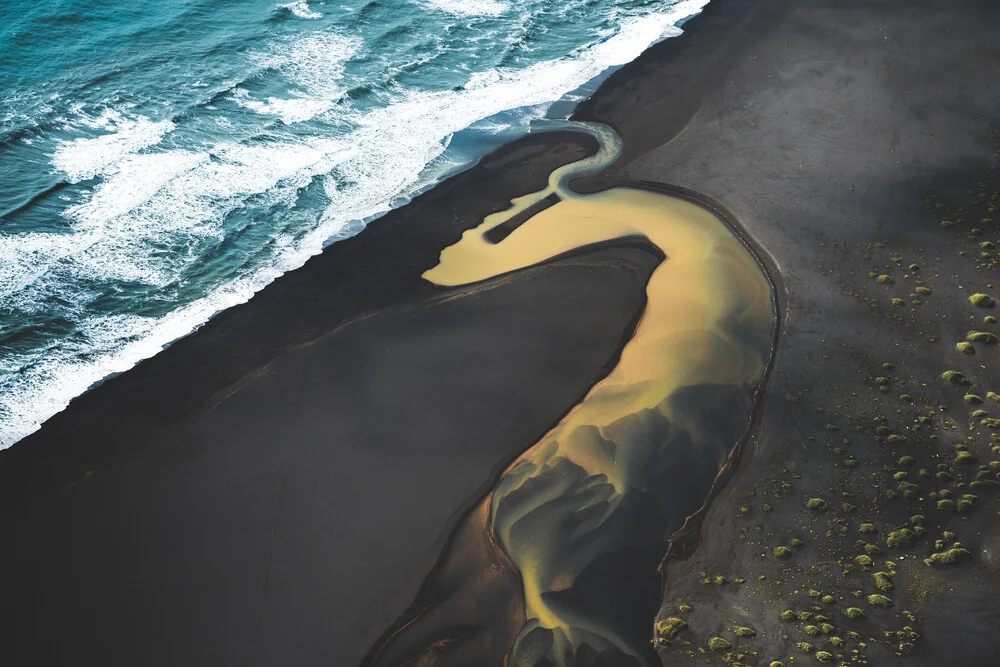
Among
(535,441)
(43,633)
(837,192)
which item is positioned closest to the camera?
(43,633)

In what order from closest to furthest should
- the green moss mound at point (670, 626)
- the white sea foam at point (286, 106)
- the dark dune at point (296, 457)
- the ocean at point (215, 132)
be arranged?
the green moss mound at point (670, 626)
the dark dune at point (296, 457)
the ocean at point (215, 132)
the white sea foam at point (286, 106)

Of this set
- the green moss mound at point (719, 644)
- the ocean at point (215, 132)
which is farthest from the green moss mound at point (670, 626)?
A: the ocean at point (215, 132)

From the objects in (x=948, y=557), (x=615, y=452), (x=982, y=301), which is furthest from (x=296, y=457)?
(x=982, y=301)

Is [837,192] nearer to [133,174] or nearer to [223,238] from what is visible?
[223,238]

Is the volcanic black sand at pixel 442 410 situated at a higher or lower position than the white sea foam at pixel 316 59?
lower

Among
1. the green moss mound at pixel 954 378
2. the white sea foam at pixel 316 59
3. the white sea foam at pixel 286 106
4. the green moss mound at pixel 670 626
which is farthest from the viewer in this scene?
the white sea foam at pixel 316 59

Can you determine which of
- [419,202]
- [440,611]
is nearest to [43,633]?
[440,611]

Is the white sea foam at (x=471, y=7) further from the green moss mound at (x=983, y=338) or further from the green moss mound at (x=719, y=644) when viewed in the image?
the green moss mound at (x=719, y=644)

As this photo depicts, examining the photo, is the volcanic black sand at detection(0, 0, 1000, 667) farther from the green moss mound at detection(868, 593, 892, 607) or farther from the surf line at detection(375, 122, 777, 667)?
the surf line at detection(375, 122, 777, 667)
